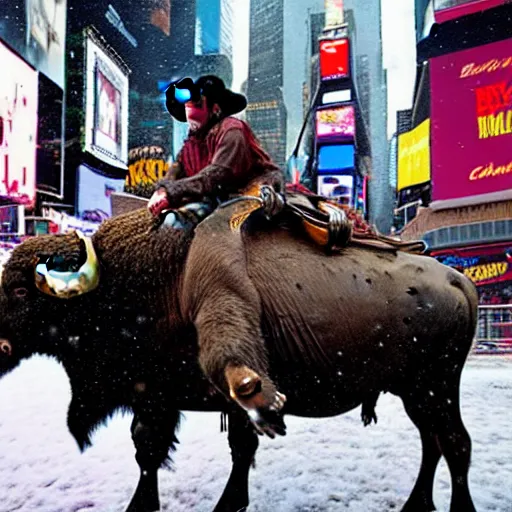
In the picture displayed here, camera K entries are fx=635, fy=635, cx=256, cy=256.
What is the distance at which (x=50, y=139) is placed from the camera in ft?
86.1

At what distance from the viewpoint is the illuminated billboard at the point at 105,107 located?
28703 mm

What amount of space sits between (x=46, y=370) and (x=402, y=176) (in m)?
27.4

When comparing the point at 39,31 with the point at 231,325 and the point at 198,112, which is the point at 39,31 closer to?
the point at 198,112

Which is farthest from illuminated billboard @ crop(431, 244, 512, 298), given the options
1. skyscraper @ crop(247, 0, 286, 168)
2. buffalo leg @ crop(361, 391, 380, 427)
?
skyscraper @ crop(247, 0, 286, 168)

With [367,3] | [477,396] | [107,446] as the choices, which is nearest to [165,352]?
[107,446]

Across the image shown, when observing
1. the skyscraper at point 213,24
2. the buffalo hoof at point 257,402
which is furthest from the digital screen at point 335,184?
the buffalo hoof at point 257,402

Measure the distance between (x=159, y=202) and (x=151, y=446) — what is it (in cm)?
123

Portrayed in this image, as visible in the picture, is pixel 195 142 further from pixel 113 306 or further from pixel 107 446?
pixel 107 446

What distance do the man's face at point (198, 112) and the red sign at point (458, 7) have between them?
26.6 meters

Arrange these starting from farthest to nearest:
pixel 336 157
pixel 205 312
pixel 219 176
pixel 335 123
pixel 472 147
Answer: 1. pixel 335 123
2. pixel 336 157
3. pixel 472 147
4. pixel 219 176
5. pixel 205 312

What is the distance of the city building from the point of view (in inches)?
941

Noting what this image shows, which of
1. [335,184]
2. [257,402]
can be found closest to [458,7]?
[335,184]

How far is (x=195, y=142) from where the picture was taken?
10.4ft

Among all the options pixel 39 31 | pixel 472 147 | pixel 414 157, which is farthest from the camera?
pixel 414 157
